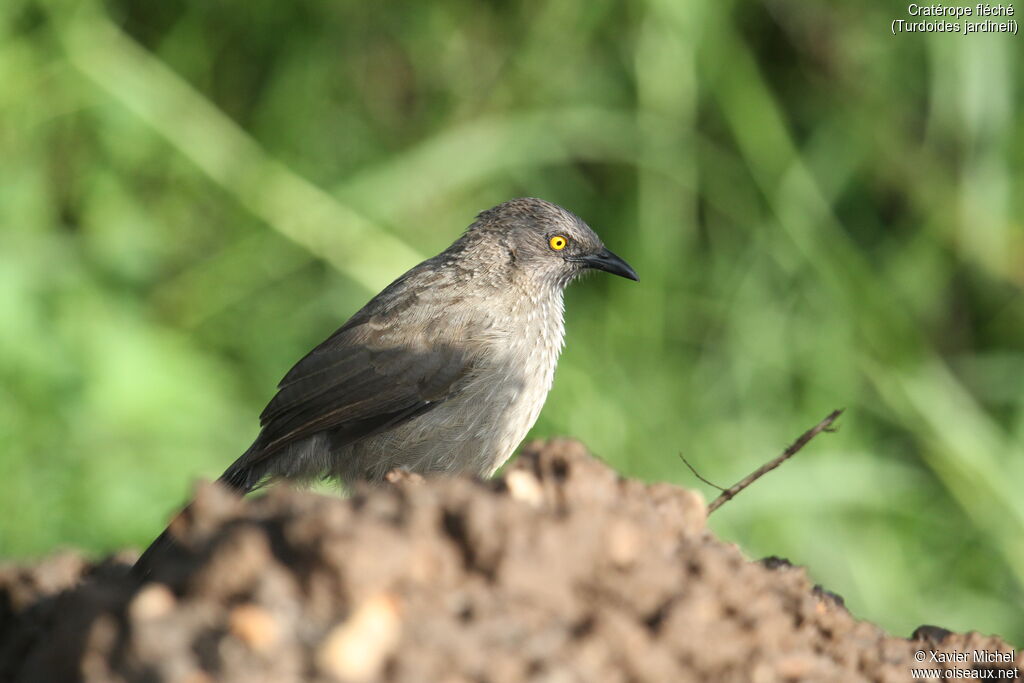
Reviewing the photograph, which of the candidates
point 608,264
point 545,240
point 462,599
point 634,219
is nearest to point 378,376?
point 545,240

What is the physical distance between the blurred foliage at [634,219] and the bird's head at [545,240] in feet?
5.10

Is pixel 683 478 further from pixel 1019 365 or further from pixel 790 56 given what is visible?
pixel 790 56

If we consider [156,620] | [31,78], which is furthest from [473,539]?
[31,78]

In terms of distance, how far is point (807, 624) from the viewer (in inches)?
88.6

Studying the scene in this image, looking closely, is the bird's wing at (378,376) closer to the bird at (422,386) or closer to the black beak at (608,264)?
the bird at (422,386)

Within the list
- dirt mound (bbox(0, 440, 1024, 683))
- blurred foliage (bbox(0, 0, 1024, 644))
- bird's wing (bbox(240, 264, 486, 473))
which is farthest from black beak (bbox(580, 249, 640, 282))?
dirt mound (bbox(0, 440, 1024, 683))

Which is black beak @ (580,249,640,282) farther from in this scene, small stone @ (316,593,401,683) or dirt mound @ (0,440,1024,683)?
small stone @ (316,593,401,683)

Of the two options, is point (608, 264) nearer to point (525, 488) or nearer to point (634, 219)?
point (634, 219)

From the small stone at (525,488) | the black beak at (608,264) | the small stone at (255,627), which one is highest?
the black beak at (608,264)

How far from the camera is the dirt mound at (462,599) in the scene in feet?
5.36

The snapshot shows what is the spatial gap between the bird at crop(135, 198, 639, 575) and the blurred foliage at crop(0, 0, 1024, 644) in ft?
5.39

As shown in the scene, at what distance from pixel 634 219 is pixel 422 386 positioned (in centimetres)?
279

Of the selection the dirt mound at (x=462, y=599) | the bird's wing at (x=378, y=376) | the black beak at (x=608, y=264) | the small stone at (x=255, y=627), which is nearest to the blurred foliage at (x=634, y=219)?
the black beak at (x=608, y=264)

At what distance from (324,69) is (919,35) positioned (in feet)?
11.5
